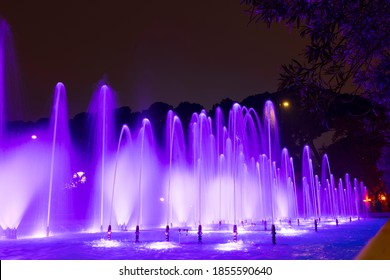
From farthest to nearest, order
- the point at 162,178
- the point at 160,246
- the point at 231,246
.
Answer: the point at 162,178, the point at 160,246, the point at 231,246

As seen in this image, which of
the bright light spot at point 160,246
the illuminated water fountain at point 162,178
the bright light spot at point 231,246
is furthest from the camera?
the illuminated water fountain at point 162,178

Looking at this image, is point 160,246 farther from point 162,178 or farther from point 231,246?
point 162,178

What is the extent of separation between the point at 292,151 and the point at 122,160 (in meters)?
25.7

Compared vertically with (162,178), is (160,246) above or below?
below

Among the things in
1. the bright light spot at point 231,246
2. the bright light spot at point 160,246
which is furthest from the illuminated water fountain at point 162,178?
the bright light spot at point 231,246

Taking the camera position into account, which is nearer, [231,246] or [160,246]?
[231,246]

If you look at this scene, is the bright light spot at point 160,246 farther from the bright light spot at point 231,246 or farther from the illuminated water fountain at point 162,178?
the illuminated water fountain at point 162,178

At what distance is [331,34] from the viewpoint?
607 centimetres

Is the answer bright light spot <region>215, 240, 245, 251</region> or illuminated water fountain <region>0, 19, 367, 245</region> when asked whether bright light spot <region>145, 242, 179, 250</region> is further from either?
illuminated water fountain <region>0, 19, 367, 245</region>

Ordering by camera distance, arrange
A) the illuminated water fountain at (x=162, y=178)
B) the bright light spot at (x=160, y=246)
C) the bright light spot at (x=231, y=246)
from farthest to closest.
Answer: the illuminated water fountain at (x=162, y=178) < the bright light spot at (x=160, y=246) < the bright light spot at (x=231, y=246)

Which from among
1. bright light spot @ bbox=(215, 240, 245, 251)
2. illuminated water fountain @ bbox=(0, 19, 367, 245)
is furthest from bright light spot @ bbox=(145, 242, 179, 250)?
illuminated water fountain @ bbox=(0, 19, 367, 245)

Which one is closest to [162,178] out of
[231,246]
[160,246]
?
[160,246]

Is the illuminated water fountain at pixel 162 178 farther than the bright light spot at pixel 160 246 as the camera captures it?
Yes

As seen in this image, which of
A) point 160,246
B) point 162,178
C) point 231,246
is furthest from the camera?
point 162,178
